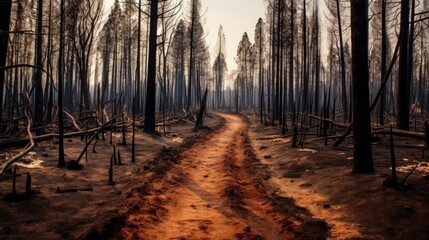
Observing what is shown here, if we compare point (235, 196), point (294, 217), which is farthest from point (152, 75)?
point (294, 217)

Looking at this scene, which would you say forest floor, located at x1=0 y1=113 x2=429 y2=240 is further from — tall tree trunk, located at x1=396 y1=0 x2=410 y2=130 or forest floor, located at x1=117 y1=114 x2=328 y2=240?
tall tree trunk, located at x1=396 y1=0 x2=410 y2=130

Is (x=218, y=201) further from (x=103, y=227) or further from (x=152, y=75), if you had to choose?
(x=152, y=75)

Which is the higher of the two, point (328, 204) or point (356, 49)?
point (356, 49)

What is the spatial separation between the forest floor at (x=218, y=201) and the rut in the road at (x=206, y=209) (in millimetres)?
15

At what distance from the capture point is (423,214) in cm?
448

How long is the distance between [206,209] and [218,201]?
49cm

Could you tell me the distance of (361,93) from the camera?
6621 millimetres

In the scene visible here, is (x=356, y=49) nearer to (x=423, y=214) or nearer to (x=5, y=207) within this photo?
(x=423, y=214)

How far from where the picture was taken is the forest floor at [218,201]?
4.25m

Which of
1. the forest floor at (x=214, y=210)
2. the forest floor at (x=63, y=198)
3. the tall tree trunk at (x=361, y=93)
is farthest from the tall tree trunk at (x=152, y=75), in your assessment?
the tall tree trunk at (x=361, y=93)

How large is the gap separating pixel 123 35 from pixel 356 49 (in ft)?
122

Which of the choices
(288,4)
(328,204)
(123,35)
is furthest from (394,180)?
(123,35)

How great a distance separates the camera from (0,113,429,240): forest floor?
14.0 feet

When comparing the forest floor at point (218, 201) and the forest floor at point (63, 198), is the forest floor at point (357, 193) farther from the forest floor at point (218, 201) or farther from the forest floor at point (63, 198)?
the forest floor at point (63, 198)
